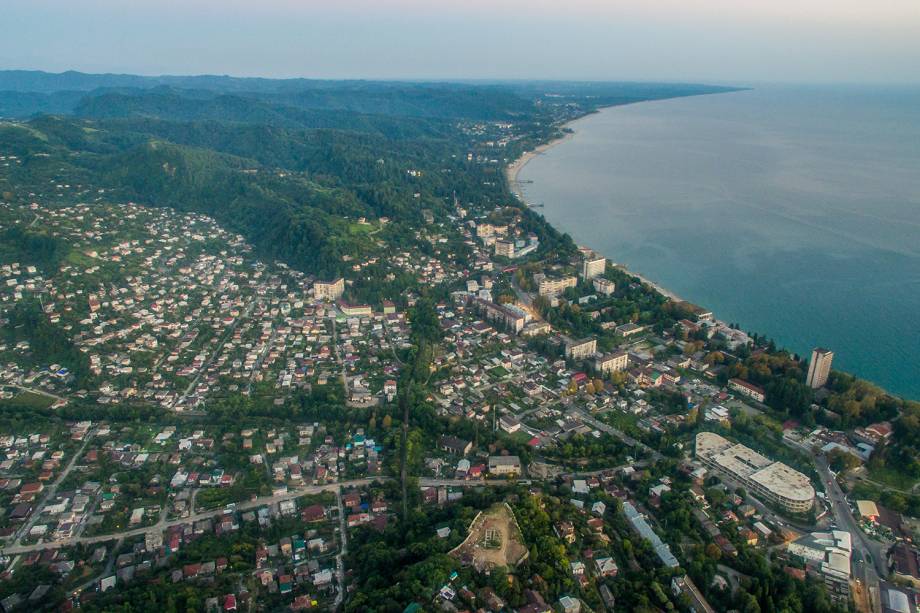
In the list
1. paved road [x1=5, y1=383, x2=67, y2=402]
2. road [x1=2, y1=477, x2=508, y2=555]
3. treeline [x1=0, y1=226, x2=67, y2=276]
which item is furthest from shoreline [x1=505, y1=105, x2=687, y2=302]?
treeline [x1=0, y1=226, x2=67, y2=276]

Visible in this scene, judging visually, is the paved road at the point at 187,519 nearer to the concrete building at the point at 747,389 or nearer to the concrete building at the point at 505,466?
the concrete building at the point at 505,466

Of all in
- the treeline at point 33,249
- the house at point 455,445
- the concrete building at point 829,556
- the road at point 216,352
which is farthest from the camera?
the treeline at point 33,249

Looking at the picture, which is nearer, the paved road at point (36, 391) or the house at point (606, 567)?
the house at point (606, 567)

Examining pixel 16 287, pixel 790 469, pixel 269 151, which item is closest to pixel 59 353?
pixel 16 287

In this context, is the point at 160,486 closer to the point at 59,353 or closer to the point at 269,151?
the point at 59,353

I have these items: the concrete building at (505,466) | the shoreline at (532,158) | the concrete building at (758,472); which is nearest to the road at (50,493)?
the concrete building at (505,466)
